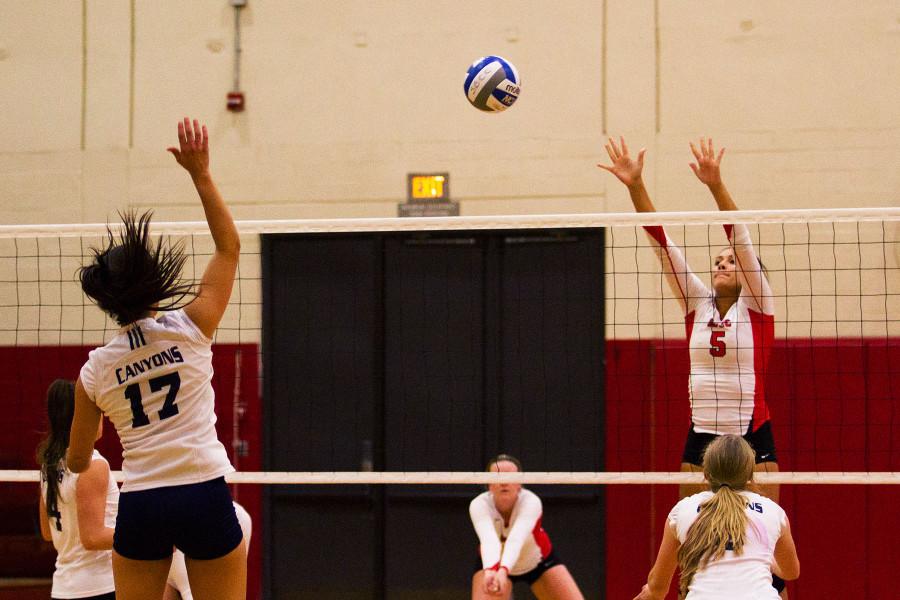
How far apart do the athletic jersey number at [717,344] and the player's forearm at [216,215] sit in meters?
2.96

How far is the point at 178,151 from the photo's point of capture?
3760 millimetres

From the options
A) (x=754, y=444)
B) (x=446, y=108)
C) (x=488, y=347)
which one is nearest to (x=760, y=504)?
(x=754, y=444)

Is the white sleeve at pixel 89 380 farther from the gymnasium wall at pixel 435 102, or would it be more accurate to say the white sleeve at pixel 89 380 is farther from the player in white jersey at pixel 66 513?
the gymnasium wall at pixel 435 102

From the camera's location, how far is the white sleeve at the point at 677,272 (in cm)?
596

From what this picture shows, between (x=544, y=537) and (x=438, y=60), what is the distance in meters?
3.75

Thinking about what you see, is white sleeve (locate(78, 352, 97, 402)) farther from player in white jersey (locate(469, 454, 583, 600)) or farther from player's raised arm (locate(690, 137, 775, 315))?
player in white jersey (locate(469, 454, 583, 600))

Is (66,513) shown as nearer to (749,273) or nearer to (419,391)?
(749,273)

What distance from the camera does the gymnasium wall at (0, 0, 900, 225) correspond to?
8203 millimetres

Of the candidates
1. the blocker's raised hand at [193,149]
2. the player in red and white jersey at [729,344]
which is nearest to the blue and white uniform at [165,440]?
the blocker's raised hand at [193,149]

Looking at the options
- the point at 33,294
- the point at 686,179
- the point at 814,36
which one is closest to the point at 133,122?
the point at 33,294

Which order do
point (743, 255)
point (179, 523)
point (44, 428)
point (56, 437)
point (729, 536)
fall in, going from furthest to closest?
1. point (44, 428)
2. point (743, 255)
3. point (56, 437)
4. point (729, 536)
5. point (179, 523)

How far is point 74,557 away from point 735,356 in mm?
3436

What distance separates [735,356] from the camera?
581 cm

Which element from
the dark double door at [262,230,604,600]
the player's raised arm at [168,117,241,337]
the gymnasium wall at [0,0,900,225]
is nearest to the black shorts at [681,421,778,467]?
the dark double door at [262,230,604,600]
